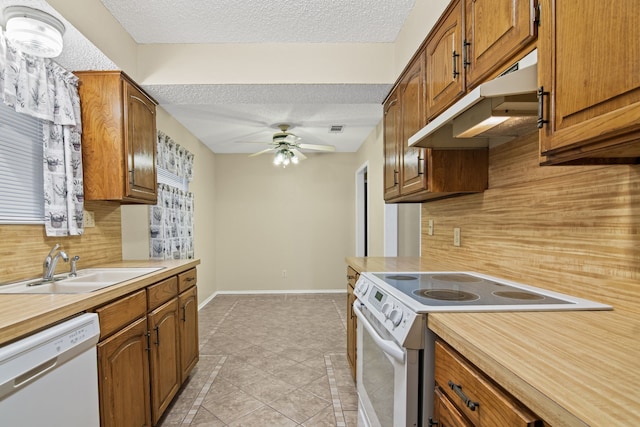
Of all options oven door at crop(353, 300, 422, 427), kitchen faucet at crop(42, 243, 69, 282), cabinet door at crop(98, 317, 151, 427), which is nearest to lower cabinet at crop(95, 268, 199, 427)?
cabinet door at crop(98, 317, 151, 427)

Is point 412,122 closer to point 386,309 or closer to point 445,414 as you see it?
point 386,309

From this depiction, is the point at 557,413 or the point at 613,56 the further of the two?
the point at 613,56

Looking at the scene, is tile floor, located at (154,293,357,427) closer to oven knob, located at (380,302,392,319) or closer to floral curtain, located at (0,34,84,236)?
oven knob, located at (380,302,392,319)

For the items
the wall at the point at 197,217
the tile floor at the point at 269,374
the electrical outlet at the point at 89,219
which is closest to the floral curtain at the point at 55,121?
the electrical outlet at the point at 89,219

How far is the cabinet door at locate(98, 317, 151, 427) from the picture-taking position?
1280 millimetres

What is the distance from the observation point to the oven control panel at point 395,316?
0.96 meters

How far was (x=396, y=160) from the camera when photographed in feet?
7.34

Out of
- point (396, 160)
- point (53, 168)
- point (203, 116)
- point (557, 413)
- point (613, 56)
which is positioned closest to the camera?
point (557, 413)

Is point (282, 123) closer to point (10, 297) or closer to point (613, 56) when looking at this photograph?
point (10, 297)

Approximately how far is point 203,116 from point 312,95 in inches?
59.3

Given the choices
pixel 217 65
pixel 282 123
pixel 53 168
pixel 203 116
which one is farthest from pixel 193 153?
pixel 53 168

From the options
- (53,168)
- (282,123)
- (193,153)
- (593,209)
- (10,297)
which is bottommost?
(10,297)

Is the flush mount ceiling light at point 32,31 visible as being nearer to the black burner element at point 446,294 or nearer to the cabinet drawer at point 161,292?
the cabinet drawer at point 161,292

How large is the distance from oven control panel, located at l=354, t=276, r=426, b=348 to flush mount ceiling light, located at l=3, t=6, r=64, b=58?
1910 mm
